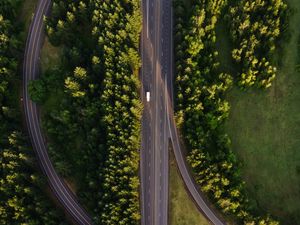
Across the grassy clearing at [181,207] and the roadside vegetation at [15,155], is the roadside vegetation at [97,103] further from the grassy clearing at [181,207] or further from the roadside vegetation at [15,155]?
the grassy clearing at [181,207]

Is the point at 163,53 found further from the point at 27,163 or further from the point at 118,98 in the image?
the point at 27,163

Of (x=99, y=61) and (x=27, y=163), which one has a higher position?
(x=99, y=61)

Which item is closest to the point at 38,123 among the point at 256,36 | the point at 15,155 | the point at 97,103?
the point at 15,155

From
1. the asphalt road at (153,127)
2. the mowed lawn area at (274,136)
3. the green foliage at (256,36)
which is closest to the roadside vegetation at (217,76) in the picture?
the green foliage at (256,36)

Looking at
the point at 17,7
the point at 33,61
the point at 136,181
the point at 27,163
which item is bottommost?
the point at 136,181

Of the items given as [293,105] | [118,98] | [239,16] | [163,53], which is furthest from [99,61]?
[293,105]

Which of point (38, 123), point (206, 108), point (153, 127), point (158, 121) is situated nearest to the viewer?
point (206, 108)

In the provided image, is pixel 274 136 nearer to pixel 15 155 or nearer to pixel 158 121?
pixel 158 121
